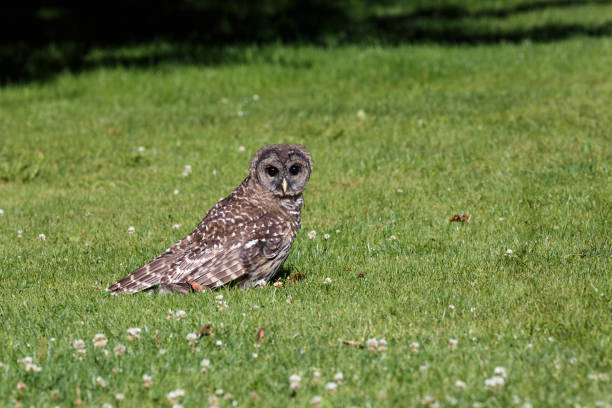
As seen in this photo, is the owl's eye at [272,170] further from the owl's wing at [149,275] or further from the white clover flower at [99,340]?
the white clover flower at [99,340]

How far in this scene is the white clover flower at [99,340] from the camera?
6258 millimetres

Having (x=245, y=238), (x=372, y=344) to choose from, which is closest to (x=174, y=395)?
(x=372, y=344)

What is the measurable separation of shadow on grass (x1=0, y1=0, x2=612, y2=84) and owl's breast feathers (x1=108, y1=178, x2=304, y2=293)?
12790mm

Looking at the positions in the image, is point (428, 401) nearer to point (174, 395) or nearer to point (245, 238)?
point (174, 395)

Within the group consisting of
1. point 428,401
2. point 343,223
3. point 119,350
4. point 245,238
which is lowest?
point 343,223

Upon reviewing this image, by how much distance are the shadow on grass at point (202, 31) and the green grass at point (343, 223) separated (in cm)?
166

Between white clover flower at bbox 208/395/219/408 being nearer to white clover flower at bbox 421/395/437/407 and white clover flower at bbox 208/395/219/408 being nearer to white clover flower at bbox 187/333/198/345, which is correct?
white clover flower at bbox 187/333/198/345

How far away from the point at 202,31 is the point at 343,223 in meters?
16.0

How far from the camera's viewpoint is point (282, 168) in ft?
26.0

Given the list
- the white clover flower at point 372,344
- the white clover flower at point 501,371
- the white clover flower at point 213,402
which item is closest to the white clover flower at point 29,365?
the white clover flower at point 213,402

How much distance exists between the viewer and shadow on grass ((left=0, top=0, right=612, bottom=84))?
70.3 feet

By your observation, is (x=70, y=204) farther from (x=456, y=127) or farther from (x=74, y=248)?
(x=456, y=127)

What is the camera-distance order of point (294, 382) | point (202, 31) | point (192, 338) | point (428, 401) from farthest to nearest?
point (202, 31) → point (192, 338) → point (294, 382) → point (428, 401)

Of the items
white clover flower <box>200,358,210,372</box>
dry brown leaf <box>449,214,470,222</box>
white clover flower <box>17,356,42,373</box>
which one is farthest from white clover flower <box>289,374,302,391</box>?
dry brown leaf <box>449,214,470,222</box>
